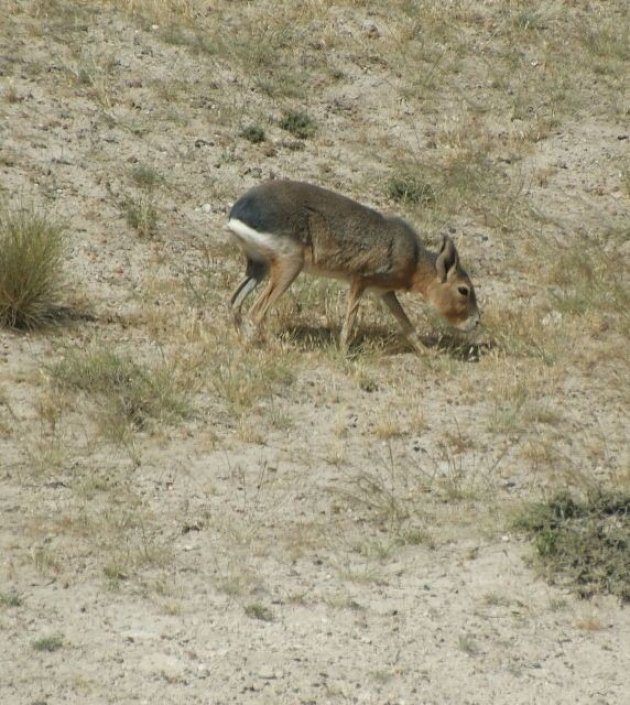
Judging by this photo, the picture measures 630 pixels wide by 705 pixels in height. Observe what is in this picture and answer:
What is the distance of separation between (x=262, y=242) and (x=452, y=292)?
178 centimetres

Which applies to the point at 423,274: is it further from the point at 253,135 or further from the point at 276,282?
the point at 253,135

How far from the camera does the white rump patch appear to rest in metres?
11.9

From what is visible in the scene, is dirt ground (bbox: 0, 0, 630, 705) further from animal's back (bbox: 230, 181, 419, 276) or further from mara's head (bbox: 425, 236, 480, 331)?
animal's back (bbox: 230, 181, 419, 276)

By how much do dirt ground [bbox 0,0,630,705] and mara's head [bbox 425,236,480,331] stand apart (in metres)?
0.29

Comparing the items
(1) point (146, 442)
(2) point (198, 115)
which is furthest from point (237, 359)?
(2) point (198, 115)

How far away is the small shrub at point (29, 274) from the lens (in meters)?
11.7

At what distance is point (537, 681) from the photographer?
25.3ft

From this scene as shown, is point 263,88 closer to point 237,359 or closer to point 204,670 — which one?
point 237,359

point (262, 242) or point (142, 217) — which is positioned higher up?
point (262, 242)

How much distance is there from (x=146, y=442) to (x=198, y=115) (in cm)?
672

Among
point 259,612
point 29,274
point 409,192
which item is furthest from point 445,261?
point 259,612

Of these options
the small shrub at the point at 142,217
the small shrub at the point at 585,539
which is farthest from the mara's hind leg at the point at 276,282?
the small shrub at the point at 585,539

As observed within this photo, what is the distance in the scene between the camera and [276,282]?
477 inches

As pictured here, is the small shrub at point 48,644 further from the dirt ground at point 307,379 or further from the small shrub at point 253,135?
the small shrub at point 253,135
